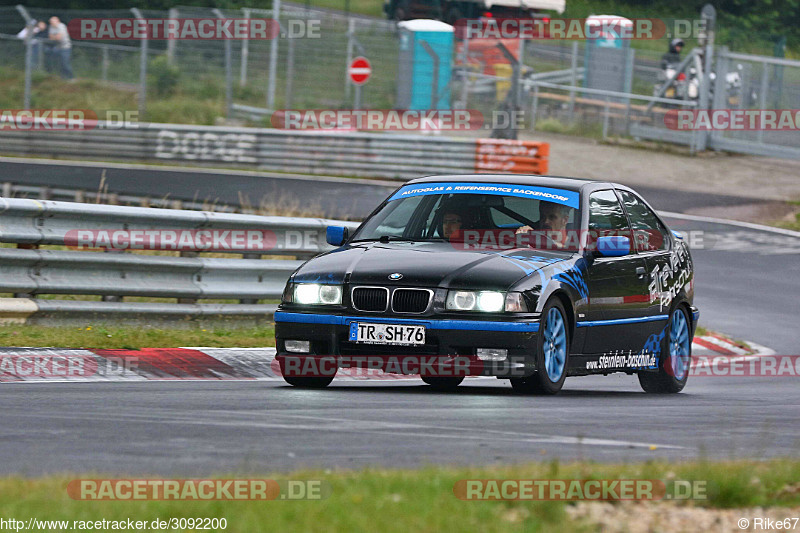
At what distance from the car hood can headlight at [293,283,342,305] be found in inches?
1.7

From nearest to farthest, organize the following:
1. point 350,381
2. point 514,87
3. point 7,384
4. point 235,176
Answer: point 7,384 < point 350,381 < point 235,176 < point 514,87

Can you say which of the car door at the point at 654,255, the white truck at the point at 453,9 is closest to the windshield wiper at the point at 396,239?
the car door at the point at 654,255

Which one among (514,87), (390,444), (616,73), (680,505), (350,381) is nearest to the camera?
(680,505)

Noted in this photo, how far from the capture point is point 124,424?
6992 millimetres

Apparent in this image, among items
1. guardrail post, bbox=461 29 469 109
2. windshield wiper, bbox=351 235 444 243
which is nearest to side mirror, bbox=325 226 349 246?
windshield wiper, bbox=351 235 444 243

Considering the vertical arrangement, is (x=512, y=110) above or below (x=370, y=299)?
below

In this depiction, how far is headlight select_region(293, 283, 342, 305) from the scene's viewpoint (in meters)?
9.02

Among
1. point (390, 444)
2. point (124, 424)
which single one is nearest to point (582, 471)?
point (390, 444)

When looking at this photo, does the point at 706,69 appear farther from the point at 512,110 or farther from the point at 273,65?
the point at 273,65

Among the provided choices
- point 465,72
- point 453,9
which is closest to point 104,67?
point 465,72

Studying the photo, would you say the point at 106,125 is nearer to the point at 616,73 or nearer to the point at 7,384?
the point at 616,73

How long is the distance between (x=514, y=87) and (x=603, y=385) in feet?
61.8

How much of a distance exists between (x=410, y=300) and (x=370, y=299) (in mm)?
266

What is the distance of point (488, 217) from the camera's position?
9805 mm
